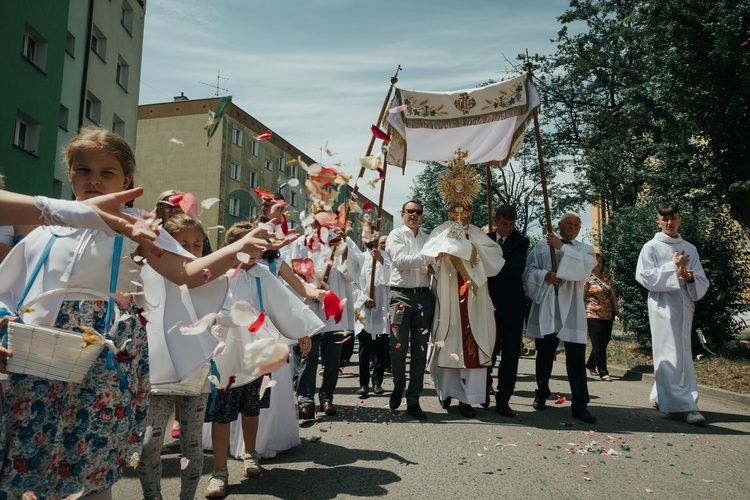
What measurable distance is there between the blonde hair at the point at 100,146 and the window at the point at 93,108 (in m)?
21.6

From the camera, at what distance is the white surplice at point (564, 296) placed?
710 centimetres

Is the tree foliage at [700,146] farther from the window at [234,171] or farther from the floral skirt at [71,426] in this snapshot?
the window at [234,171]

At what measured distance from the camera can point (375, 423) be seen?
20.9 ft

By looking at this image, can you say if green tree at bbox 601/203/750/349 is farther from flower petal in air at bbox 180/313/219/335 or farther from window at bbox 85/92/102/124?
window at bbox 85/92/102/124

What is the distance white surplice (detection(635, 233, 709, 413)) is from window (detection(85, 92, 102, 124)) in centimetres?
2047

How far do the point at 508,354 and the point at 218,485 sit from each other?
4141 millimetres

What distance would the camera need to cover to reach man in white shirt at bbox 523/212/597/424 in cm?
702

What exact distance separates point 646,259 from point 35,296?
704 cm

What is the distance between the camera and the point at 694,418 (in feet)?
21.7

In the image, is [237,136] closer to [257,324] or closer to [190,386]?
[190,386]

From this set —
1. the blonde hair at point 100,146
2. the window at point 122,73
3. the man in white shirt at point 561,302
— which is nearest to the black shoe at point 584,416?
the man in white shirt at point 561,302

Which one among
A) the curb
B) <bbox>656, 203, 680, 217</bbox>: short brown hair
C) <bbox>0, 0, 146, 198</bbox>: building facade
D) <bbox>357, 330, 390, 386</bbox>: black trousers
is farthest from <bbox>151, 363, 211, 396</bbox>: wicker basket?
<bbox>0, 0, 146, 198</bbox>: building facade

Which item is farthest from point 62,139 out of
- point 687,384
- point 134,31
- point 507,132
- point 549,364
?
point 687,384

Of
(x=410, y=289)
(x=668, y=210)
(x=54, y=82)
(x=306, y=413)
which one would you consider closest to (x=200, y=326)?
(x=306, y=413)
